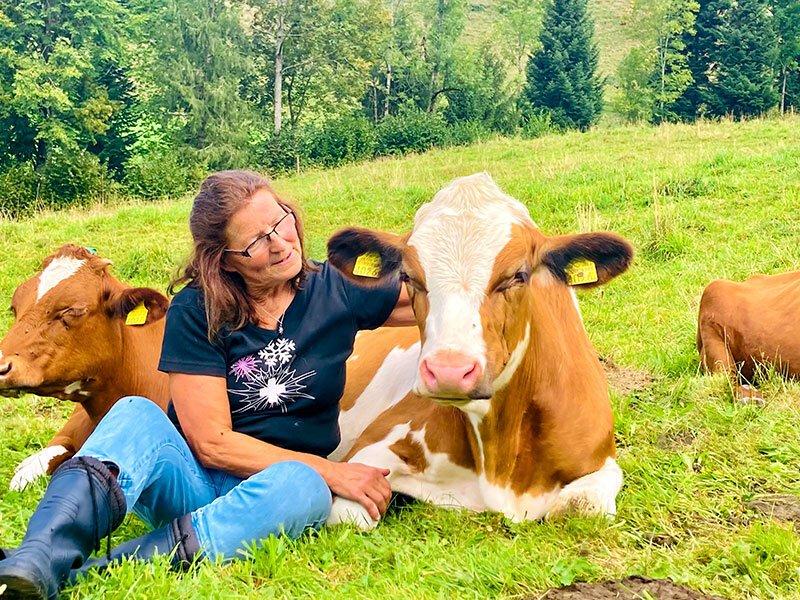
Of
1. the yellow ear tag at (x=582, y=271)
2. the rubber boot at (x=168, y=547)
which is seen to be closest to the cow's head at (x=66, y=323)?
the rubber boot at (x=168, y=547)

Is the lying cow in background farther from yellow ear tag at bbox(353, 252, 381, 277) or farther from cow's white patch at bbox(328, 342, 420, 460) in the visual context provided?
yellow ear tag at bbox(353, 252, 381, 277)

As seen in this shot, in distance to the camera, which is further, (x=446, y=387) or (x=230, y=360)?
(x=230, y=360)

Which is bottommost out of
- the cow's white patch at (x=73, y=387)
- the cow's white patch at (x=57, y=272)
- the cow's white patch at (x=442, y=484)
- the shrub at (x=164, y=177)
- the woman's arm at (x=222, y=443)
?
the shrub at (x=164, y=177)

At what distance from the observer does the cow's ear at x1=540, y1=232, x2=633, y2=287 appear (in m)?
3.68

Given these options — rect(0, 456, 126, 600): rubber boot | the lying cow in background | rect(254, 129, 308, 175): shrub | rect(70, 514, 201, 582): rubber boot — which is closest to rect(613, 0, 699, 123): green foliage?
rect(254, 129, 308, 175): shrub

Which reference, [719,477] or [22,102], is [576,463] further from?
[22,102]

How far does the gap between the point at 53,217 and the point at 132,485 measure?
15.3 m

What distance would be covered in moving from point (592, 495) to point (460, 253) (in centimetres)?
129

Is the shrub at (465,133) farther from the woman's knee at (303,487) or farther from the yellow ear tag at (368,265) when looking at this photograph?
the woman's knee at (303,487)

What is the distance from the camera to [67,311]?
496cm

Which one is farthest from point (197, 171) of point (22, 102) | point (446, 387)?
point (446, 387)

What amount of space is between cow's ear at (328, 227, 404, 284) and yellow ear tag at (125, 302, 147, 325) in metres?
1.54

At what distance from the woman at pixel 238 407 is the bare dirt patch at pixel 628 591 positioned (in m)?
1.09

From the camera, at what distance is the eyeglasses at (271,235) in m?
3.77
